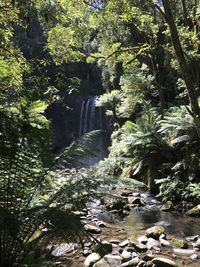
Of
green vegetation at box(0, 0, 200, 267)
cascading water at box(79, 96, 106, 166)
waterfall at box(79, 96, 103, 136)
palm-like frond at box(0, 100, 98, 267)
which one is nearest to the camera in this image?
palm-like frond at box(0, 100, 98, 267)

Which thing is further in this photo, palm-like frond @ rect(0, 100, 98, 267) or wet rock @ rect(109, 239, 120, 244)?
wet rock @ rect(109, 239, 120, 244)

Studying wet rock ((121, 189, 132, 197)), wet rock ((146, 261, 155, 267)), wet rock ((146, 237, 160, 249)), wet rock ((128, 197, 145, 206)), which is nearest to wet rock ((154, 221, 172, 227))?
wet rock ((146, 237, 160, 249))

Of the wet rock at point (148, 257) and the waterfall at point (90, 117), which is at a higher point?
the waterfall at point (90, 117)

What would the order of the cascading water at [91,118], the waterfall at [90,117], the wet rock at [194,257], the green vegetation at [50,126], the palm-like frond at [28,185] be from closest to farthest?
the palm-like frond at [28,185] < the green vegetation at [50,126] < the wet rock at [194,257] < the cascading water at [91,118] < the waterfall at [90,117]

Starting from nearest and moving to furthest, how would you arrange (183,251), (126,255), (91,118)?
1. (126,255)
2. (183,251)
3. (91,118)

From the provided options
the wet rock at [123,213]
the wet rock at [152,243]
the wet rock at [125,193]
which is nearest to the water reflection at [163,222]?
the wet rock at [123,213]

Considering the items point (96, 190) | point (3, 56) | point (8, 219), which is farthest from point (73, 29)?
point (8, 219)

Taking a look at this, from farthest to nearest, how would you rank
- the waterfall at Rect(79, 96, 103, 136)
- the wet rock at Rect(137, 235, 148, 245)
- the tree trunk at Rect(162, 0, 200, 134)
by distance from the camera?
the waterfall at Rect(79, 96, 103, 136) → the tree trunk at Rect(162, 0, 200, 134) → the wet rock at Rect(137, 235, 148, 245)

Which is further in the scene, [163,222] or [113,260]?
[163,222]

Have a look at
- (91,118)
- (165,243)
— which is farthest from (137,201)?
(91,118)

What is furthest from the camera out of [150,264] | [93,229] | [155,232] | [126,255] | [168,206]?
[168,206]

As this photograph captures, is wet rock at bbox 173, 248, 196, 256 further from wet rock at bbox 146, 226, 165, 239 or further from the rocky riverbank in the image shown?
wet rock at bbox 146, 226, 165, 239

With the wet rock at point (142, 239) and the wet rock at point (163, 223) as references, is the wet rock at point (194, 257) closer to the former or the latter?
the wet rock at point (142, 239)

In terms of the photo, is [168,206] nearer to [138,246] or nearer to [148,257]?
[138,246]
